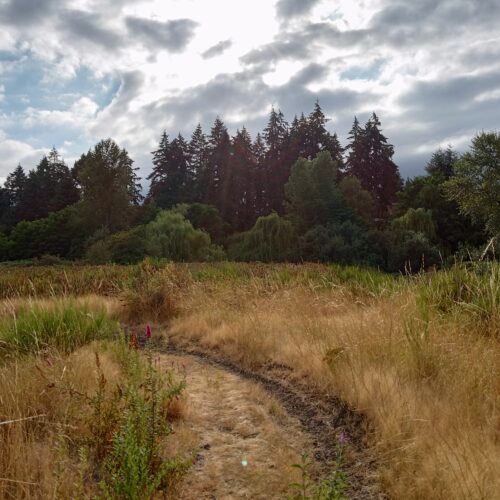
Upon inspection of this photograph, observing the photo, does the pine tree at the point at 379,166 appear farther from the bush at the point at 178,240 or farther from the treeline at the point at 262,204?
the bush at the point at 178,240

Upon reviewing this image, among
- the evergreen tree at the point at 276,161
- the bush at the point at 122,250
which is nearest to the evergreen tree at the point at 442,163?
the evergreen tree at the point at 276,161

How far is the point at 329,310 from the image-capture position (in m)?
6.96

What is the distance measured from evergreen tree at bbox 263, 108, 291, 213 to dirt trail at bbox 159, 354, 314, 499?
138 feet


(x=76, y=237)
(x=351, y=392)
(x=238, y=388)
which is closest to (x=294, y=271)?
(x=238, y=388)

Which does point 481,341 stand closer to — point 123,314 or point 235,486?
point 235,486

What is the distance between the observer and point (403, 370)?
161 inches

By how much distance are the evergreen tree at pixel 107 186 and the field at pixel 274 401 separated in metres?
A: 34.3

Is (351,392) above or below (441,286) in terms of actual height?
below

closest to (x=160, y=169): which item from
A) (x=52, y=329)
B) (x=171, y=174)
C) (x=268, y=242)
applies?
(x=171, y=174)

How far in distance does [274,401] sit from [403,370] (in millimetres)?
1262

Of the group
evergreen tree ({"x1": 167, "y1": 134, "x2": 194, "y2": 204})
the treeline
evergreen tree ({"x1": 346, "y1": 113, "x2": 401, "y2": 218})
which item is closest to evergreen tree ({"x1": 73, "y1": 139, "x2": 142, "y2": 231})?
the treeline

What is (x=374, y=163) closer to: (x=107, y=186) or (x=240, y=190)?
(x=240, y=190)

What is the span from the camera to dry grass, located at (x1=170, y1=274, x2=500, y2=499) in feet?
8.98

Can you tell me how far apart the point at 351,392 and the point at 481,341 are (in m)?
1.37
